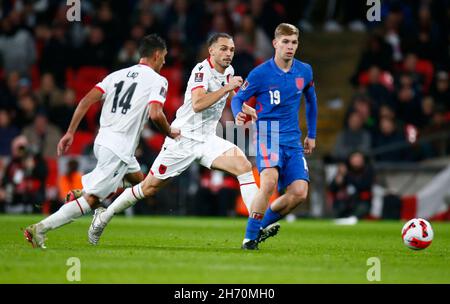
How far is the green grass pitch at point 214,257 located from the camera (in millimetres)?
7605

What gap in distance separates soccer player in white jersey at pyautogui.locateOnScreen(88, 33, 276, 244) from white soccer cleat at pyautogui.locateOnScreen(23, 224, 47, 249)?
0.80 m

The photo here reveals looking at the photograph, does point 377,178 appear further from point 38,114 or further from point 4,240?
point 4,240

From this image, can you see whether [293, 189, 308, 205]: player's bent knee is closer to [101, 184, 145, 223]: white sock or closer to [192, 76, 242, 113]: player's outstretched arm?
[192, 76, 242, 113]: player's outstretched arm

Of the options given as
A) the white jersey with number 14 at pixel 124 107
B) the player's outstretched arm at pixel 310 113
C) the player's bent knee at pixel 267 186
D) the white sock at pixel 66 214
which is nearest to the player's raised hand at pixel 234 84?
the white jersey with number 14 at pixel 124 107

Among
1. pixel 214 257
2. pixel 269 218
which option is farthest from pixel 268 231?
pixel 214 257

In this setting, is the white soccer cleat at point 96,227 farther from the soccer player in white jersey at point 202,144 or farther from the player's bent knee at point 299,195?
the player's bent knee at point 299,195

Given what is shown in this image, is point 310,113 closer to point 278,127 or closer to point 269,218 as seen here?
point 278,127

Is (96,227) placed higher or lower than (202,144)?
lower

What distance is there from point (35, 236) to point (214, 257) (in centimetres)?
186

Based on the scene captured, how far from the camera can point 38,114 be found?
2041 cm

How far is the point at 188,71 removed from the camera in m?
21.3

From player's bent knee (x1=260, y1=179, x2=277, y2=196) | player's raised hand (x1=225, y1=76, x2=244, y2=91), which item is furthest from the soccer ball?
player's raised hand (x1=225, y1=76, x2=244, y2=91)

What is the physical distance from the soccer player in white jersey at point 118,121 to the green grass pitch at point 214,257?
0.44 metres

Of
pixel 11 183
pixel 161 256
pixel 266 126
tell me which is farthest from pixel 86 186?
pixel 11 183
